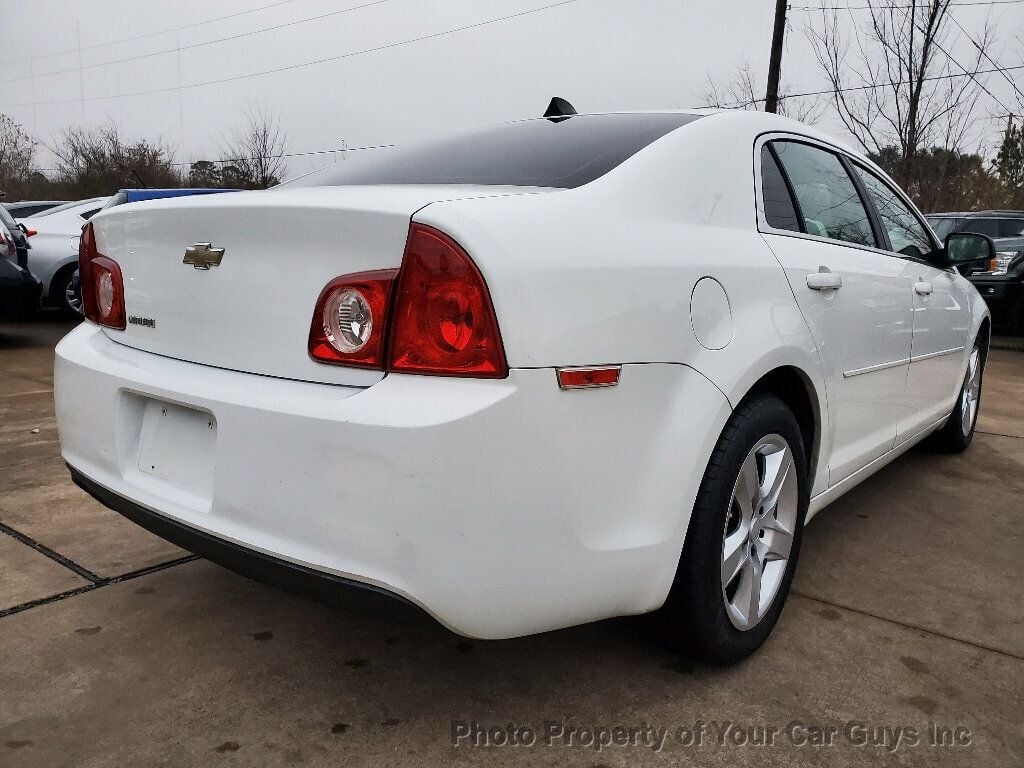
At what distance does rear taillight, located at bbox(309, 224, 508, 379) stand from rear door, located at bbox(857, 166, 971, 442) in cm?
217

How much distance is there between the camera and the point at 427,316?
1566 mm

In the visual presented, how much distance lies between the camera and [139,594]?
2514mm

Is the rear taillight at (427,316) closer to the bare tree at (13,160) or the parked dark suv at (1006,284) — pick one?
the parked dark suv at (1006,284)

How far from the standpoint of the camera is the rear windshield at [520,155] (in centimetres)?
203

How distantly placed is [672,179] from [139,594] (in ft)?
6.44

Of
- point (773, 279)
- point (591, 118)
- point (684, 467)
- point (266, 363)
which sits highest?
point (591, 118)

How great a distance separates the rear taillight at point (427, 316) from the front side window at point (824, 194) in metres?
1.38

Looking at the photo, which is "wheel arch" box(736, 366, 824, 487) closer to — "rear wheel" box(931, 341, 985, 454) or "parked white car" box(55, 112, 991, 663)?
"parked white car" box(55, 112, 991, 663)

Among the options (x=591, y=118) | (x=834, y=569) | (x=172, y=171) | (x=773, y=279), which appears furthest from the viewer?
(x=172, y=171)

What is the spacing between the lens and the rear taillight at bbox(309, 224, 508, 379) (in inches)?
60.6

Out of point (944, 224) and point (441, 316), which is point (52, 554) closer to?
point (441, 316)

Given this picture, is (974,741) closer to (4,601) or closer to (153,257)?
(153,257)

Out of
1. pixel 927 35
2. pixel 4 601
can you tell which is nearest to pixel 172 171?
pixel 927 35

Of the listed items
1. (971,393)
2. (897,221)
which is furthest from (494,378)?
(971,393)
